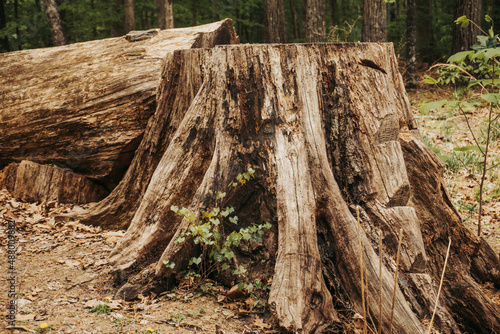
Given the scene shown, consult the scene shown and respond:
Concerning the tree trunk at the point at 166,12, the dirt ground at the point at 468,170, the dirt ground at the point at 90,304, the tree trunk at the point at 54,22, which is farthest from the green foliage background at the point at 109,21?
the dirt ground at the point at 90,304

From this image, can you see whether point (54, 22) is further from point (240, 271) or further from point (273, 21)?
point (240, 271)

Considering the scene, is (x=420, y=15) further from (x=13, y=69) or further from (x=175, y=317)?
(x=175, y=317)

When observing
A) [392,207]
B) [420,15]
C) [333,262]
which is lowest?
[333,262]

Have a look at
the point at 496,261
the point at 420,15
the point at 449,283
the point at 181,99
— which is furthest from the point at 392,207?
the point at 420,15

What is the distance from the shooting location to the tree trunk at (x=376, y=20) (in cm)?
870

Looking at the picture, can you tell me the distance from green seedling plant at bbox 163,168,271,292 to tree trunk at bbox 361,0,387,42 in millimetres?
7310

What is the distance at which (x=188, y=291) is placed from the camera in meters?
2.78

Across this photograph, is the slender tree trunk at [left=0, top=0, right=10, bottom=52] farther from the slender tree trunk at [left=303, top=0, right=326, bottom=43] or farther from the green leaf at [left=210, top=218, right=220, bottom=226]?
the green leaf at [left=210, top=218, right=220, bottom=226]

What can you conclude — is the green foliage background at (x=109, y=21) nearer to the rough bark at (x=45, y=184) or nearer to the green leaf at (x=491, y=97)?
the rough bark at (x=45, y=184)

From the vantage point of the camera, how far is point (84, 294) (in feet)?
9.26

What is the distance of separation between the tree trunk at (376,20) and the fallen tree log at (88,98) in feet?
16.9

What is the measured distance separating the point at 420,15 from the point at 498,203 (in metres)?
12.6

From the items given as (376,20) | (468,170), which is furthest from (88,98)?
(376,20)

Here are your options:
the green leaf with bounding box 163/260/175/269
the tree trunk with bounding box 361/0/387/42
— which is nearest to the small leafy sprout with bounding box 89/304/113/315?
the green leaf with bounding box 163/260/175/269
